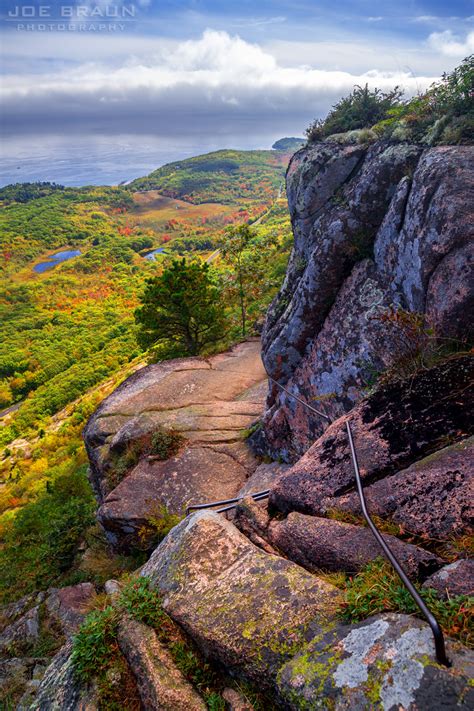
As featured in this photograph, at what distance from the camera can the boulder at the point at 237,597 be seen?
371cm

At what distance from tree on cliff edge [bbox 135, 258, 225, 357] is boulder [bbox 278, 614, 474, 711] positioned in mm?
18389

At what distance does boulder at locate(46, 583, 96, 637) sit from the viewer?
10453 millimetres

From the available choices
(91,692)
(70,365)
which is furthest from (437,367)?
(70,365)

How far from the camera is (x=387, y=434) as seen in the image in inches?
212

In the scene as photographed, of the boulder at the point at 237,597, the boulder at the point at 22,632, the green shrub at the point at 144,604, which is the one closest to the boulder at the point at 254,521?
the boulder at the point at 237,597

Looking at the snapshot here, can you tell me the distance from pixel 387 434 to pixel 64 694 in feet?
16.4

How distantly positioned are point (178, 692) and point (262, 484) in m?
6.70

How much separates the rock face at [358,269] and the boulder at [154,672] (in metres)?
5.58

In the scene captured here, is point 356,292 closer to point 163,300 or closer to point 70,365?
point 163,300

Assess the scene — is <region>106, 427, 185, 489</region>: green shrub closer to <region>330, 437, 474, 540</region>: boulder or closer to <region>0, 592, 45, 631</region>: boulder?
<region>0, 592, 45, 631</region>: boulder

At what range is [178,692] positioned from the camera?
12.7ft

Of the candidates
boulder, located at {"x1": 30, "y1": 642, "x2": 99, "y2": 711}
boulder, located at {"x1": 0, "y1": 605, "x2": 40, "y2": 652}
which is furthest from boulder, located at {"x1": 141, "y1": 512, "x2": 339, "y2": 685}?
boulder, located at {"x1": 0, "y1": 605, "x2": 40, "y2": 652}

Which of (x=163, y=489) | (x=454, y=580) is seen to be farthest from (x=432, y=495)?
(x=163, y=489)

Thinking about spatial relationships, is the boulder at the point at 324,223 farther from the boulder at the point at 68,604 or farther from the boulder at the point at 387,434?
the boulder at the point at 68,604
